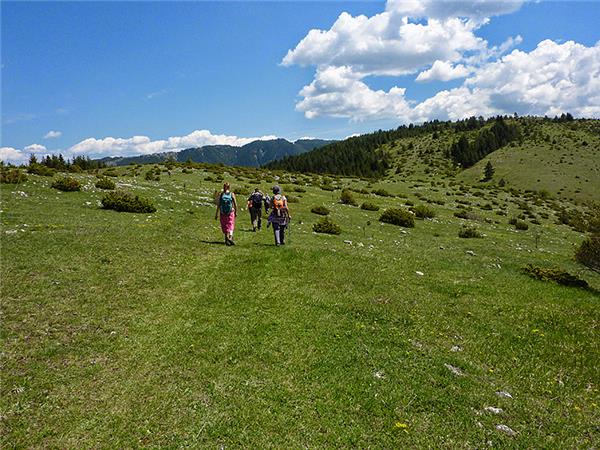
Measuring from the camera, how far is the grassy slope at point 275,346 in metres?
7.25

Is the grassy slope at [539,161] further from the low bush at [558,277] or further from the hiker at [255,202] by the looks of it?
the hiker at [255,202]

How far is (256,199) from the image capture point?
23.0 meters

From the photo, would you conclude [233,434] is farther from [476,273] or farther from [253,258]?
[476,273]

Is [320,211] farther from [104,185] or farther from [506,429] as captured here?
[506,429]

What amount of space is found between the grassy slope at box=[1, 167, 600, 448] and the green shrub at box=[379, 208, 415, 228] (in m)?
13.1

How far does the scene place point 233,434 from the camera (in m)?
6.97

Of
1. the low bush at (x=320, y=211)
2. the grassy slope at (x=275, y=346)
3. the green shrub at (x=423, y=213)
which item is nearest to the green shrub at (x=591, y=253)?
the grassy slope at (x=275, y=346)

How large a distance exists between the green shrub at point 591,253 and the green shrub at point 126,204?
26.1m

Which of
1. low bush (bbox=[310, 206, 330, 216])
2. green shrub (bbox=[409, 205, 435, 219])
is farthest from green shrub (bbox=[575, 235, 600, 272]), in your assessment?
low bush (bbox=[310, 206, 330, 216])

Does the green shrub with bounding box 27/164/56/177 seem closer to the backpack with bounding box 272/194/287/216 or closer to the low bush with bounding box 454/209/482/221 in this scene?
the backpack with bounding box 272/194/287/216

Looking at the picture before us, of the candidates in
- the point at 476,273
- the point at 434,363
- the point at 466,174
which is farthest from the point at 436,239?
the point at 466,174

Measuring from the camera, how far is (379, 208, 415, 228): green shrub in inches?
1278

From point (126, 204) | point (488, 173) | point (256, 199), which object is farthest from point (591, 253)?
point (488, 173)

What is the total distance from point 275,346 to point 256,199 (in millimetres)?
13899
